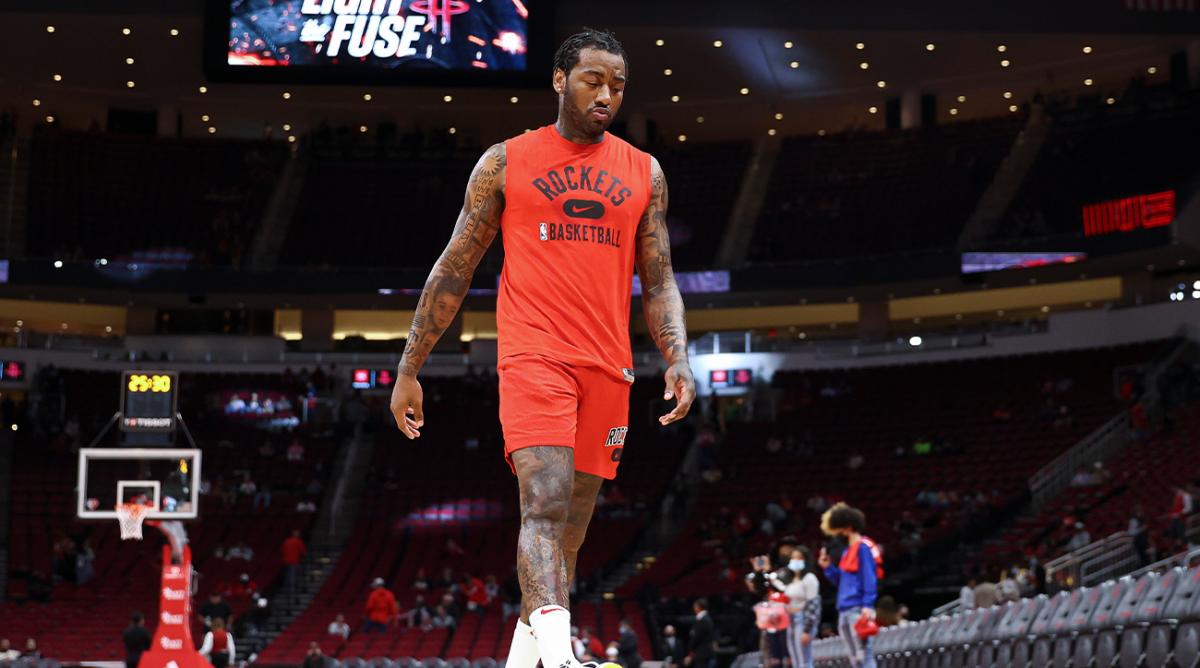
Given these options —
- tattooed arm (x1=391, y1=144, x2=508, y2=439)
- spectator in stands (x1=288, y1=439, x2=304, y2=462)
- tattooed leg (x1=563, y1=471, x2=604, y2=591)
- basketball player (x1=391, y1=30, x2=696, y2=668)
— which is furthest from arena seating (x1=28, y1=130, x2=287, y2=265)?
tattooed leg (x1=563, y1=471, x2=604, y2=591)

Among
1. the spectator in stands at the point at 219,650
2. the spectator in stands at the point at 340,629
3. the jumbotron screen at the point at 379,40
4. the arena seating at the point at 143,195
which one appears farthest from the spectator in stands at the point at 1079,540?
the arena seating at the point at 143,195

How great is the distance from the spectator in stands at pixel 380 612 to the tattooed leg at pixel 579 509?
21.2m

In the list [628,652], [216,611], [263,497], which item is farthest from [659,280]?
[263,497]

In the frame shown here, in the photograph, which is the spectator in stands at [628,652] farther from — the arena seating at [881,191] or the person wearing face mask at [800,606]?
the arena seating at [881,191]

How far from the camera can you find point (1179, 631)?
8.26 metres

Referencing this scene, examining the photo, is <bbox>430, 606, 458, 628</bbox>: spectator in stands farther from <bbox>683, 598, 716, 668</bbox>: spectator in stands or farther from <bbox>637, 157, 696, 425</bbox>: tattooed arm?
<bbox>637, 157, 696, 425</bbox>: tattooed arm

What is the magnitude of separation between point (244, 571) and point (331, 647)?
5121 mm

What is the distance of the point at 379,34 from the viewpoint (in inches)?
1281

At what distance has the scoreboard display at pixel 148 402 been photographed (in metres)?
20.9

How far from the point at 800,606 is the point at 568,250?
829cm

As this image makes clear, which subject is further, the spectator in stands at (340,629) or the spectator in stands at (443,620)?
the spectator in stands at (443,620)

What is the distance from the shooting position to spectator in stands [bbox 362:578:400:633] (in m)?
26.0

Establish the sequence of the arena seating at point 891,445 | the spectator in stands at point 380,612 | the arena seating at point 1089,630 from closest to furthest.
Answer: the arena seating at point 1089,630 → the spectator in stands at point 380,612 → the arena seating at point 891,445

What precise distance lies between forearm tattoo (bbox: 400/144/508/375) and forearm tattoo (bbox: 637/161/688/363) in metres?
0.51
